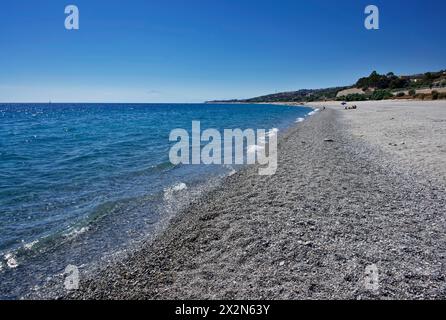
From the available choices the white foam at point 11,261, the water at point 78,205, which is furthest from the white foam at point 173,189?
the white foam at point 11,261

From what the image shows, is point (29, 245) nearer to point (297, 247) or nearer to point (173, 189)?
point (173, 189)

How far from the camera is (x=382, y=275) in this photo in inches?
196

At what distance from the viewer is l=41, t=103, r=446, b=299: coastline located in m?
4.90

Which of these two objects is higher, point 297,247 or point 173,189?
point 173,189

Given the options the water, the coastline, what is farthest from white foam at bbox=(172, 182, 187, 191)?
the coastline

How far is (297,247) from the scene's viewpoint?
6000mm

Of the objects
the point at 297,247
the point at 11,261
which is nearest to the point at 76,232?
the point at 11,261

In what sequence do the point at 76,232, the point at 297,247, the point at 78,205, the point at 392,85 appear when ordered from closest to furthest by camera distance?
the point at 297,247 < the point at 76,232 < the point at 78,205 < the point at 392,85

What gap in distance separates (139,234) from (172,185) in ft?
16.0

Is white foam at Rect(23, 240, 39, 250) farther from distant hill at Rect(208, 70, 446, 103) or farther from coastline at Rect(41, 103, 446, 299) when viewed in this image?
distant hill at Rect(208, 70, 446, 103)

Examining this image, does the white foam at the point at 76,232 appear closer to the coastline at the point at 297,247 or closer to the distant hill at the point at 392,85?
the coastline at the point at 297,247

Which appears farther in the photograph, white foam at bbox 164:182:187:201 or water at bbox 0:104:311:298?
white foam at bbox 164:182:187:201

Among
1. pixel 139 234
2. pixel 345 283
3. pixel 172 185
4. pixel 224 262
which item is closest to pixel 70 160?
pixel 172 185
